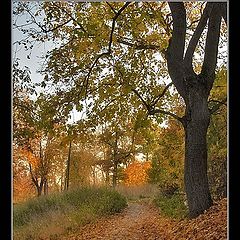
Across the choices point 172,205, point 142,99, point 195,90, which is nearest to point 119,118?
point 142,99

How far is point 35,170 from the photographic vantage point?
7.43 ft

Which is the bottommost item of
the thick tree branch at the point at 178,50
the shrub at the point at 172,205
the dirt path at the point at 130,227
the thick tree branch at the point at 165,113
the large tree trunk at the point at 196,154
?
the dirt path at the point at 130,227

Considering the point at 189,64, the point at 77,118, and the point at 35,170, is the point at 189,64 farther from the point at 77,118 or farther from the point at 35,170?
the point at 35,170

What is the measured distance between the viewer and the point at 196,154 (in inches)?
90.0

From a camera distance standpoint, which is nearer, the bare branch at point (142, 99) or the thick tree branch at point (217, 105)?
the thick tree branch at point (217, 105)

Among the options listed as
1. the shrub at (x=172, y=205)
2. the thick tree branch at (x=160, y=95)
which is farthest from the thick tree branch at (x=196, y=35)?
the shrub at (x=172, y=205)

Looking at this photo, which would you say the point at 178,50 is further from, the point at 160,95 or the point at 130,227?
the point at 130,227

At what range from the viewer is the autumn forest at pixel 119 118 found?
2.26m

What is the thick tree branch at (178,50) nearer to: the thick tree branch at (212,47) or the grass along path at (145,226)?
the thick tree branch at (212,47)

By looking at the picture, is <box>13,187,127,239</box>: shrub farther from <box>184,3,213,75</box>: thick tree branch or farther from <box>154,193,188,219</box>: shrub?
<box>184,3,213,75</box>: thick tree branch

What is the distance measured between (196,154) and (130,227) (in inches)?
21.0
